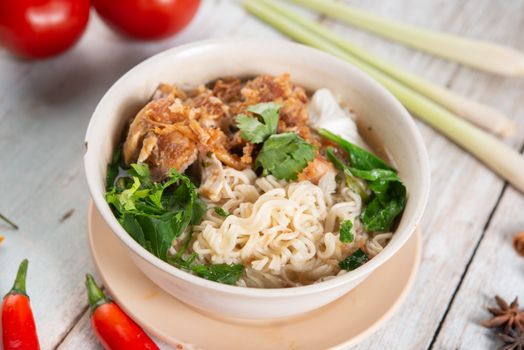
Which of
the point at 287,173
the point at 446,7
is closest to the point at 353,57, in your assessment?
the point at 446,7

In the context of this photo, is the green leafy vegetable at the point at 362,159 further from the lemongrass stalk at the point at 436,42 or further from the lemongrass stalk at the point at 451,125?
the lemongrass stalk at the point at 436,42

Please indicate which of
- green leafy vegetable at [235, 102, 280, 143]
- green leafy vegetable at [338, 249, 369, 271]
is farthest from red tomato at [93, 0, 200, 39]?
green leafy vegetable at [338, 249, 369, 271]

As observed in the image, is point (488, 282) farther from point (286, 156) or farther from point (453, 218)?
point (286, 156)

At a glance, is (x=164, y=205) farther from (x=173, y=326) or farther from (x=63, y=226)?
(x=63, y=226)

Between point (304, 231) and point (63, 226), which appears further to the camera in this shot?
point (63, 226)

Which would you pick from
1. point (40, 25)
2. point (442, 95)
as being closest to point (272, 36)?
point (442, 95)
